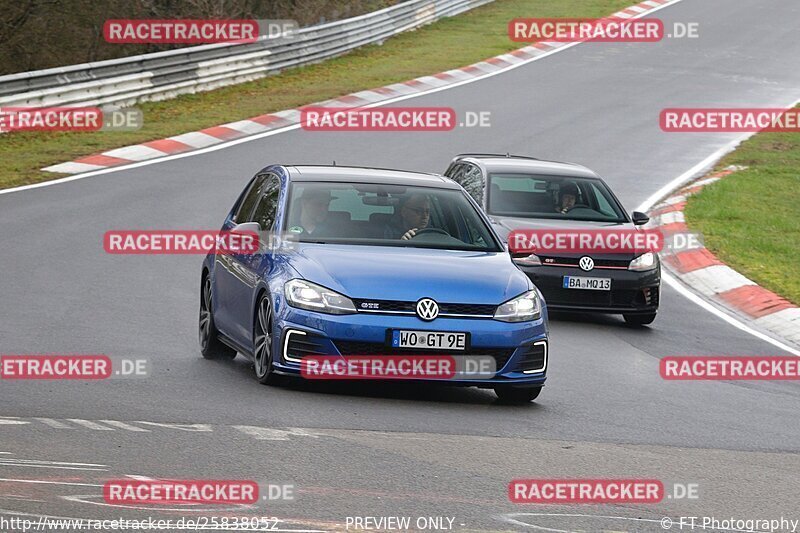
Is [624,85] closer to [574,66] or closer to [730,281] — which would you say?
[574,66]

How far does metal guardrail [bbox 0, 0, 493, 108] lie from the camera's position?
24.5 meters

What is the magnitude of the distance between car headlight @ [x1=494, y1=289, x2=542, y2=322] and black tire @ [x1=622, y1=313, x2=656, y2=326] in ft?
15.0

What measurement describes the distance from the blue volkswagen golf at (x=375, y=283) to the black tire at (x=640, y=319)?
12.5 ft

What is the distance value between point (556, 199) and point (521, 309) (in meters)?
5.77

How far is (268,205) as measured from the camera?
11.1m

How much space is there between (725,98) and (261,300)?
24.6 meters

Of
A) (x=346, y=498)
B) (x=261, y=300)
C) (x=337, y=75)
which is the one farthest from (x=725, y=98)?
(x=346, y=498)

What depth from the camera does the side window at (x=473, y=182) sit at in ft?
51.2

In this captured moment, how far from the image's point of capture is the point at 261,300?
10070 mm
